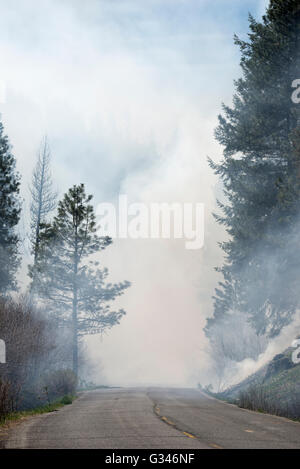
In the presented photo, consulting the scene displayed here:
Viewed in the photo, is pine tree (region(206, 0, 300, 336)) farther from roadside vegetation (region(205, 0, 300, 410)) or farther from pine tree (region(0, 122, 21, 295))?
pine tree (region(0, 122, 21, 295))

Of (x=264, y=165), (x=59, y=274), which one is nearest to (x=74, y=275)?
(x=59, y=274)

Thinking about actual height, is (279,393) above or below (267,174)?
below

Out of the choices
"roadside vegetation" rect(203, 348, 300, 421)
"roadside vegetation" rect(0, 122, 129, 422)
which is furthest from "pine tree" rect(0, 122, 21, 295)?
"roadside vegetation" rect(203, 348, 300, 421)

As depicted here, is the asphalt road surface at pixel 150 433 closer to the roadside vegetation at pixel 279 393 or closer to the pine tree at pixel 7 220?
the roadside vegetation at pixel 279 393

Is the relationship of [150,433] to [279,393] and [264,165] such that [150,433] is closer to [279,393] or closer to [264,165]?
[279,393]

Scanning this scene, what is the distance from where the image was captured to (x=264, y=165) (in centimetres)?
2520

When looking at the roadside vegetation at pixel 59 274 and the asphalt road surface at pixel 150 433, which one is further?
the roadside vegetation at pixel 59 274

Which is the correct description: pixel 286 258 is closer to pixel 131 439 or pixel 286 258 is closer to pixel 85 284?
pixel 131 439

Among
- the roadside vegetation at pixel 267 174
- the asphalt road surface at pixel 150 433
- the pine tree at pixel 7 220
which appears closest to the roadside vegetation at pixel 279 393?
the roadside vegetation at pixel 267 174

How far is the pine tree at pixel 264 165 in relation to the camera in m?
23.2

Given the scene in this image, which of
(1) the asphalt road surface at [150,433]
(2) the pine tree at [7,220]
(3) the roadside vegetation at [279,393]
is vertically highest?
(2) the pine tree at [7,220]

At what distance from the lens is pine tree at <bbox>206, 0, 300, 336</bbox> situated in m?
23.2

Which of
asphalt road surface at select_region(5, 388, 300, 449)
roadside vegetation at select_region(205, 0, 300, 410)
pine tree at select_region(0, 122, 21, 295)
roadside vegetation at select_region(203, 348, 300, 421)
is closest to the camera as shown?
asphalt road surface at select_region(5, 388, 300, 449)

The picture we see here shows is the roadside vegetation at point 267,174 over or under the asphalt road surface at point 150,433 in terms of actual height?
over
